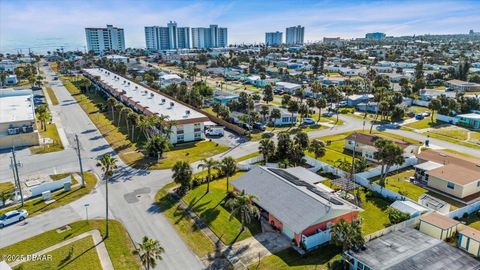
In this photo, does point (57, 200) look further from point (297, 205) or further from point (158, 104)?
point (158, 104)

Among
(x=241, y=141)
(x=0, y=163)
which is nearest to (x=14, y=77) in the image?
(x=0, y=163)

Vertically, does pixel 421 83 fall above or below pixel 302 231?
above

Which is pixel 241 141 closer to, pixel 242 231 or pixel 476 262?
pixel 242 231

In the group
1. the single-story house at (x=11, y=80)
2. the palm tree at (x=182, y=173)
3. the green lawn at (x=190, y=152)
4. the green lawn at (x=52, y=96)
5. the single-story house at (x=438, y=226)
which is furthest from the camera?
the single-story house at (x=11, y=80)

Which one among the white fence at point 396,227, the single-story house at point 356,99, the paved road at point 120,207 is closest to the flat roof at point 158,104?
the paved road at point 120,207

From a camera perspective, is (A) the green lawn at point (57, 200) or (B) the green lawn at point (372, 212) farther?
(A) the green lawn at point (57, 200)

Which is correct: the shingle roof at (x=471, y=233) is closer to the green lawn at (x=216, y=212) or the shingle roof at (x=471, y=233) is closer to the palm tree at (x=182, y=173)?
the green lawn at (x=216, y=212)
